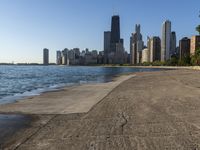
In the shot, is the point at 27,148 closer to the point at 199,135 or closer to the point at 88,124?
the point at 88,124

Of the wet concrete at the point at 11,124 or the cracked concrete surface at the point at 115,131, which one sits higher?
the cracked concrete surface at the point at 115,131

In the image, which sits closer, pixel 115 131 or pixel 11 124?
pixel 115 131

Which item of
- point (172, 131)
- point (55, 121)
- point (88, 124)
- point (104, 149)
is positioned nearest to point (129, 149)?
point (104, 149)

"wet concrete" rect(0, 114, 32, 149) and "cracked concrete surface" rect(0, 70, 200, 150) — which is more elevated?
"cracked concrete surface" rect(0, 70, 200, 150)

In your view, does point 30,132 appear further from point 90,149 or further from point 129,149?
point 129,149

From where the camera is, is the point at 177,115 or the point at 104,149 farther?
the point at 177,115

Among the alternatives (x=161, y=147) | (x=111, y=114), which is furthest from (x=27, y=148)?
(x=111, y=114)

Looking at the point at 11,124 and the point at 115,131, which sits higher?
the point at 115,131

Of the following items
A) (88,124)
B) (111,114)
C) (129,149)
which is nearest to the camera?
(129,149)

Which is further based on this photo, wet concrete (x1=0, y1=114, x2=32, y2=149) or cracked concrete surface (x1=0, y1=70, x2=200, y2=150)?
wet concrete (x1=0, y1=114, x2=32, y2=149)

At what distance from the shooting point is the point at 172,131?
10.7 m

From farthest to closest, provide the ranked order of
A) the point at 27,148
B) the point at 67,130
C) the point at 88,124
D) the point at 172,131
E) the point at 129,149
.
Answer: the point at 88,124 → the point at 67,130 → the point at 172,131 → the point at 27,148 → the point at 129,149

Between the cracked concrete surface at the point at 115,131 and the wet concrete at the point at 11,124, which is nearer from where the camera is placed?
the cracked concrete surface at the point at 115,131

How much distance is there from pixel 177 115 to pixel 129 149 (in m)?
5.95
